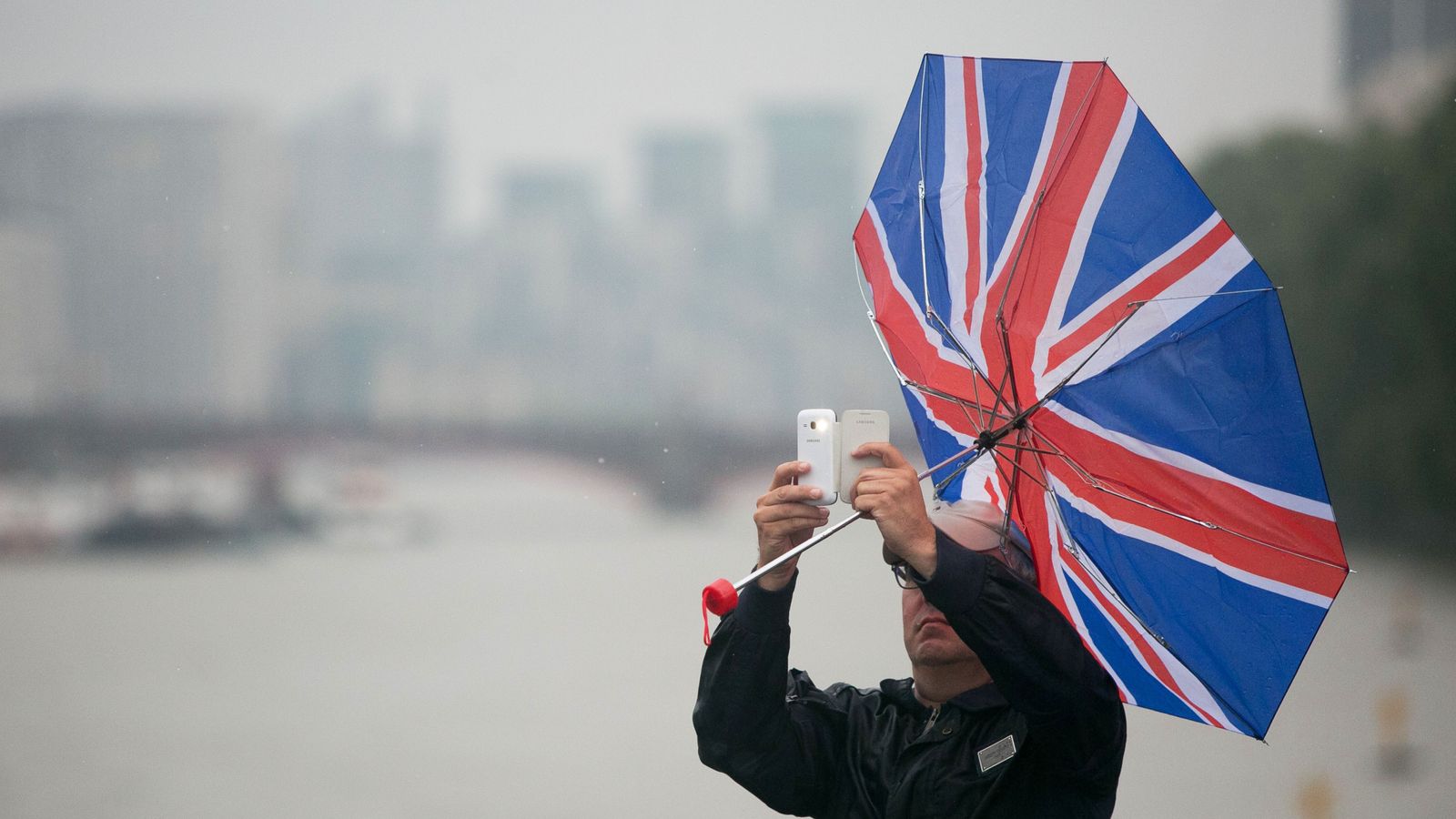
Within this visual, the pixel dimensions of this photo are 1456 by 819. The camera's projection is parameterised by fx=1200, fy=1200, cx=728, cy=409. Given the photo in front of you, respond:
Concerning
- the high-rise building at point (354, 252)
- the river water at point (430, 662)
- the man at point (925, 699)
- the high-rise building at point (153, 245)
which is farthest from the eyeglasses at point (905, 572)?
the high-rise building at point (153, 245)

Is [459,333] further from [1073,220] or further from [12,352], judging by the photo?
[1073,220]

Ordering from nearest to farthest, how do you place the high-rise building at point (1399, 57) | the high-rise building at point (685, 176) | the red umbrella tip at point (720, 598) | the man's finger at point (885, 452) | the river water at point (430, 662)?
the red umbrella tip at point (720, 598), the man's finger at point (885, 452), the river water at point (430, 662), the high-rise building at point (685, 176), the high-rise building at point (1399, 57)

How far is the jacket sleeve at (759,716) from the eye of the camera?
1.36 m

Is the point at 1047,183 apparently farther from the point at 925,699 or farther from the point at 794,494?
the point at 925,699

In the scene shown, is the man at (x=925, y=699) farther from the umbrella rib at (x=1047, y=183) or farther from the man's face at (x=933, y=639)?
the umbrella rib at (x=1047, y=183)

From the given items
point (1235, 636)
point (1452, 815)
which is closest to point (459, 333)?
point (1235, 636)

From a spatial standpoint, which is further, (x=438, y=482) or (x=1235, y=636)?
(x=438, y=482)

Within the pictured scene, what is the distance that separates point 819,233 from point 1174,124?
33.8 inches

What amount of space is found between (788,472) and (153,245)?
188 centimetres

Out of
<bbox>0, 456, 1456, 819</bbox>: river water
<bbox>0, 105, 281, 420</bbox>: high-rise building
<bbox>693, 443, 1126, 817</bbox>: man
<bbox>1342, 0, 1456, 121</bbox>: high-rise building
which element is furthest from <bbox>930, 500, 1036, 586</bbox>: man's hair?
<bbox>1342, 0, 1456, 121</bbox>: high-rise building

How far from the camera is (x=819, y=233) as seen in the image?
2652mm

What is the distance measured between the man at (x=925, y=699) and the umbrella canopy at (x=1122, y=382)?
107 millimetres

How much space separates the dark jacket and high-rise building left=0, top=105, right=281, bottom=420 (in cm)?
159

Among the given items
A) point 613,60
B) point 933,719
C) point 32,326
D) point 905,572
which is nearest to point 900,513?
point 905,572
